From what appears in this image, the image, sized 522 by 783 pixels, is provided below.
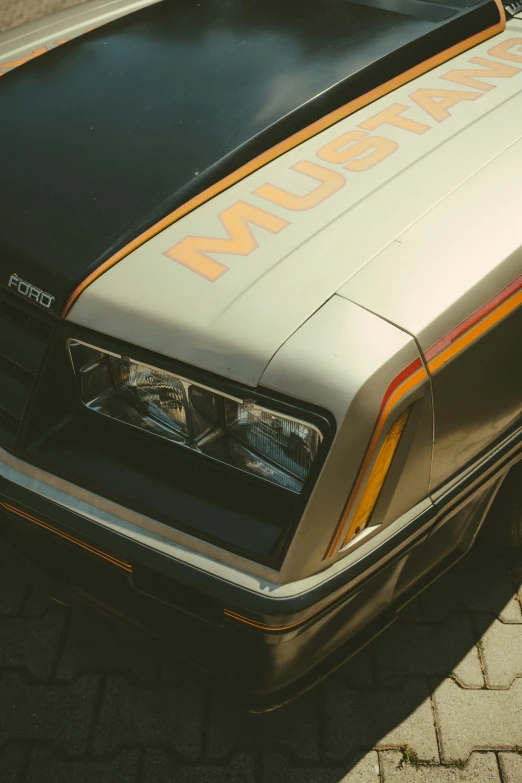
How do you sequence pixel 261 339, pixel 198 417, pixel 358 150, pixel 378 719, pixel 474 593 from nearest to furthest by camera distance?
pixel 261 339
pixel 198 417
pixel 358 150
pixel 378 719
pixel 474 593

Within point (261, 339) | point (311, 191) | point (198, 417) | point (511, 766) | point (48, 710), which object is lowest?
point (511, 766)

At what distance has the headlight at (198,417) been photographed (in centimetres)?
155

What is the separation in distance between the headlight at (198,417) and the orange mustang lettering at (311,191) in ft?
1.60

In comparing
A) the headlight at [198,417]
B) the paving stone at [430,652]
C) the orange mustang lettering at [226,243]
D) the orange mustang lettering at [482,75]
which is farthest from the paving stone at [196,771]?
the orange mustang lettering at [482,75]

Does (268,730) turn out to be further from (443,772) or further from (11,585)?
(11,585)

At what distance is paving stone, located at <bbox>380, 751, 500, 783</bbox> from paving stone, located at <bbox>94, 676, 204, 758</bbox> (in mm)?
501

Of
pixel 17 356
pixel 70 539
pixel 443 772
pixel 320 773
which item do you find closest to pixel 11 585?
pixel 70 539

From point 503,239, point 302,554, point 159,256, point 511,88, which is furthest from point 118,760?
point 511,88

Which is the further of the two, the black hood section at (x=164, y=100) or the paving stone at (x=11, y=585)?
the paving stone at (x=11, y=585)

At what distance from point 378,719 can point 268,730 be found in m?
0.30

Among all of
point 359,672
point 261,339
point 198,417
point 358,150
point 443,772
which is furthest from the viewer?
point 359,672

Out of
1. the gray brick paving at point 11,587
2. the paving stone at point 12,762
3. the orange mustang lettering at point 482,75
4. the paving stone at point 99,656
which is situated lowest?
the paving stone at point 12,762

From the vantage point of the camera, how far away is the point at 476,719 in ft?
6.92

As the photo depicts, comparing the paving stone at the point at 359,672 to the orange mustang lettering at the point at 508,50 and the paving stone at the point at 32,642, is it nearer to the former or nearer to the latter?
the paving stone at the point at 32,642
